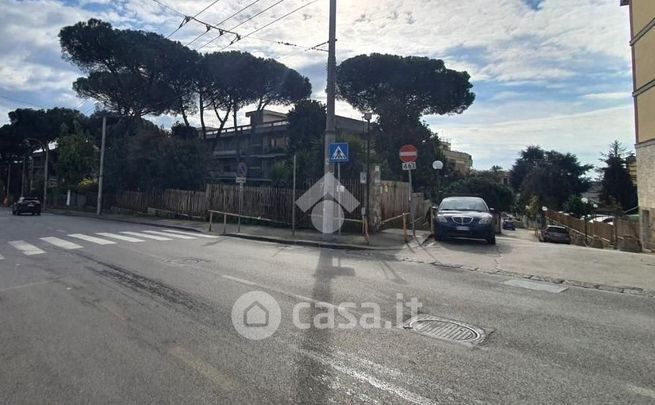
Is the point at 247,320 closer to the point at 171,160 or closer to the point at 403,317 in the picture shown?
the point at 403,317

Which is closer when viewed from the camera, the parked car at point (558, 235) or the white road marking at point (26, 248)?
the white road marking at point (26, 248)

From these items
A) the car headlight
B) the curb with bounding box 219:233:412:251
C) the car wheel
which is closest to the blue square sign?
the curb with bounding box 219:233:412:251

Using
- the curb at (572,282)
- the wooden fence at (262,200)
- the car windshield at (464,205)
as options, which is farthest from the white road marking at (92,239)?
the car windshield at (464,205)

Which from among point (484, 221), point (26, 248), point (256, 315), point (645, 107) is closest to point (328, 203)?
point (484, 221)

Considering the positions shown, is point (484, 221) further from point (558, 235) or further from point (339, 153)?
point (558, 235)

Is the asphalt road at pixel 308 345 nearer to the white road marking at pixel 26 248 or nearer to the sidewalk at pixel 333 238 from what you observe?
the white road marking at pixel 26 248

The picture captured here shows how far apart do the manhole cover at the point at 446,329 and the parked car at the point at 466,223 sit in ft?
25.4

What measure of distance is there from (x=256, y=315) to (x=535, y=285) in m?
4.83

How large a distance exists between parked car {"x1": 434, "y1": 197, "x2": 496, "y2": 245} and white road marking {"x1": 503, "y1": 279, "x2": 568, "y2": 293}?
4941 millimetres

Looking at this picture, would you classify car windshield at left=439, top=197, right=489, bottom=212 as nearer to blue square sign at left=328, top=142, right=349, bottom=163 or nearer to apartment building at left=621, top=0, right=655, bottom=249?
blue square sign at left=328, top=142, right=349, bottom=163

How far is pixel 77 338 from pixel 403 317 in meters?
3.64

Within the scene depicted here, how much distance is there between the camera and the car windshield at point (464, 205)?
1310 cm

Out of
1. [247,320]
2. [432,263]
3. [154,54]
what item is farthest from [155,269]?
[154,54]

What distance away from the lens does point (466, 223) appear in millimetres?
12250
